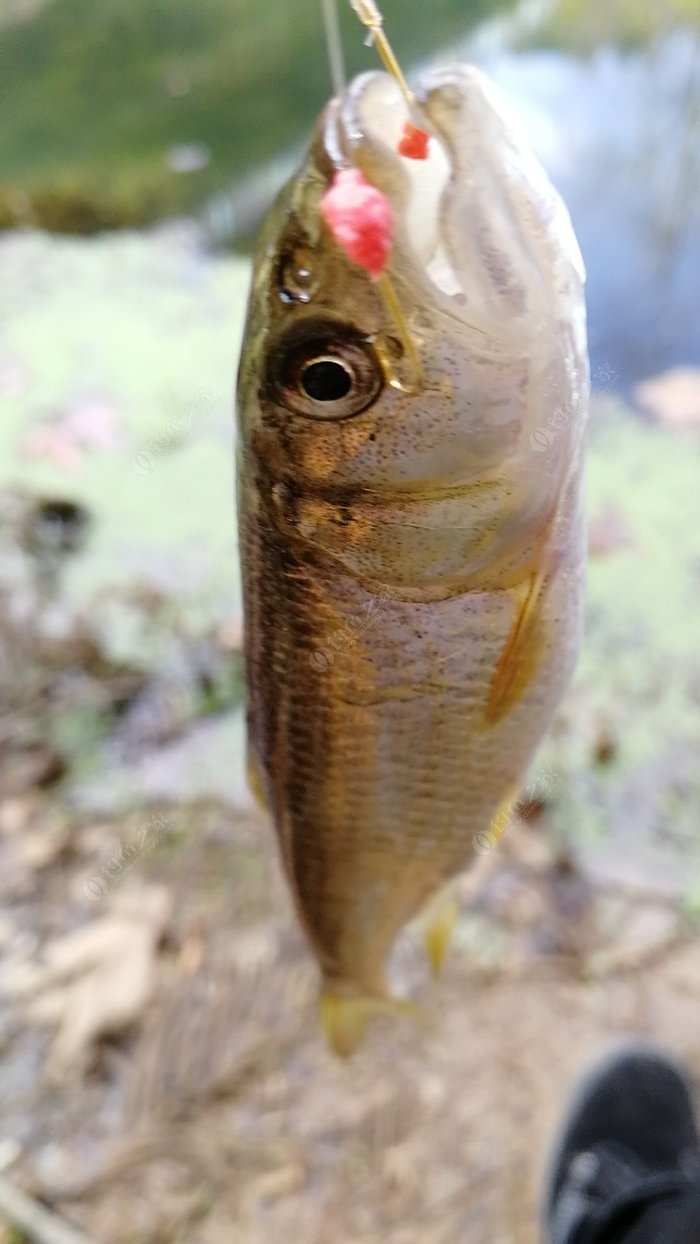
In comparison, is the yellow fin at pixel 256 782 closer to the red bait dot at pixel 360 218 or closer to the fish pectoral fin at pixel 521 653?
the fish pectoral fin at pixel 521 653

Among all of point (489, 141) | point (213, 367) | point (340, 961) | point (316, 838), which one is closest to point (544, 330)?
point (489, 141)

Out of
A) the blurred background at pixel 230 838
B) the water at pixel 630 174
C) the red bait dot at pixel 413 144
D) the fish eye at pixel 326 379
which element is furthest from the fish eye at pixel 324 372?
the water at pixel 630 174

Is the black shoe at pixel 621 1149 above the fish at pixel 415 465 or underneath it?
underneath

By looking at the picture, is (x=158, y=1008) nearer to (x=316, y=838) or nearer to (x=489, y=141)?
(x=316, y=838)

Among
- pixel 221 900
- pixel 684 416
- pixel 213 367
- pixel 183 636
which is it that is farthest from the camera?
pixel 213 367

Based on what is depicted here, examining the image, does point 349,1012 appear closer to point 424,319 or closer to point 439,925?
point 439,925

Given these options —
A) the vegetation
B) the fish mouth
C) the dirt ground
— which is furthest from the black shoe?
the vegetation
